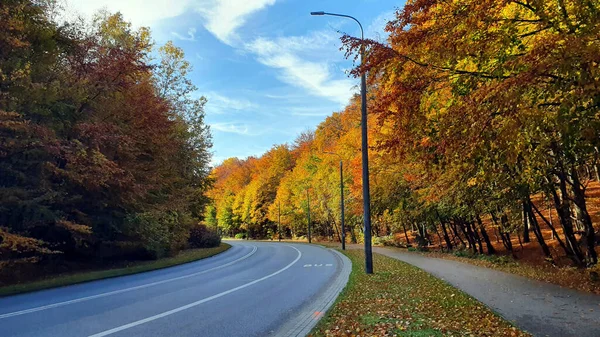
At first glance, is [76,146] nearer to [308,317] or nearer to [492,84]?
[308,317]

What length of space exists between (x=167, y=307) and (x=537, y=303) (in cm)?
804

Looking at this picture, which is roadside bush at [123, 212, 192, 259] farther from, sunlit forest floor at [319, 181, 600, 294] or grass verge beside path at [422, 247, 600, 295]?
grass verge beside path at [422, 247, 600, 295]

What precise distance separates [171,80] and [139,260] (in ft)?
47.7

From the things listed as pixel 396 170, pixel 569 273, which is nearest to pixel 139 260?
pixel 396 170

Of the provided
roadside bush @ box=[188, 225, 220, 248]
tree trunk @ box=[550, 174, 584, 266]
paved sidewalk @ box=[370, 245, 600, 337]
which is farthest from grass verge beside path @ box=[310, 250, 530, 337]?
roadside bush @ box=[188, 225, 220, 248]

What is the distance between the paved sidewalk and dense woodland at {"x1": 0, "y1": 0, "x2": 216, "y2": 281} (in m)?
12.9

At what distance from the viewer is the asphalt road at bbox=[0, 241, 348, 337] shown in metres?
7.00

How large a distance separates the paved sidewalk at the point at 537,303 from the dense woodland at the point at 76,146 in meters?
12.9

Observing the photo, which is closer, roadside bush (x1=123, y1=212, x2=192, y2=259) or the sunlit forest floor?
the sunlit forest floor

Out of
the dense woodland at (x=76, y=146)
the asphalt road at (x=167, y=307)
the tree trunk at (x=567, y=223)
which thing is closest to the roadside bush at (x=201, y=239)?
the dense woodland at (x=76, y=146)

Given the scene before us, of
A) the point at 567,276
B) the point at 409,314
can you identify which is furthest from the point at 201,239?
the point at 409,314

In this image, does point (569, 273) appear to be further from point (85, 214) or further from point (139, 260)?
point (139, 260)

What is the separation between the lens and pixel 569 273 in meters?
12.7

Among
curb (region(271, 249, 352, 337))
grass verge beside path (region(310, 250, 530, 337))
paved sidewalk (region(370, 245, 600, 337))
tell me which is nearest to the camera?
grass verge beside path (region(310, 250, 530, 337))
